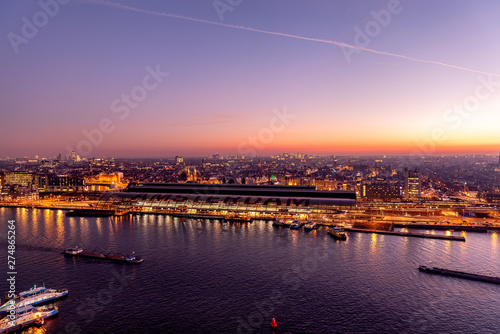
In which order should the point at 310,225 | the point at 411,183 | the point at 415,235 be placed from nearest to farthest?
the point at 415,235 → the point at 310,225 → the point at 411,183

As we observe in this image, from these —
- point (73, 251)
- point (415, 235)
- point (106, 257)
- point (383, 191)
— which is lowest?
point (415, 235)

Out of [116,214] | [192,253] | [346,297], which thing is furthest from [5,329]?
[116,214]

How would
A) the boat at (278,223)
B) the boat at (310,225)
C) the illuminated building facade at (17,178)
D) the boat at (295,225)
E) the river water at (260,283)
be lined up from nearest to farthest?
the river water at (260,283) → the boat at (310,225) → the boat at (295,225) → the boat at (278,223) → the illuminated building facade at (17,178)

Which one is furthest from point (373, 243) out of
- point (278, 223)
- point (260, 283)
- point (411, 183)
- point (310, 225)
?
point (411, 183)

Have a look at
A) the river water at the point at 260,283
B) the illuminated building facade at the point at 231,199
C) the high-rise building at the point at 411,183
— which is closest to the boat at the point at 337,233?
the river water at the point at 260,283

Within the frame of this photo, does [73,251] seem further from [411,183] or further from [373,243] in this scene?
[411,183]

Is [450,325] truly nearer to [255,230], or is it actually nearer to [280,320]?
[280,320]

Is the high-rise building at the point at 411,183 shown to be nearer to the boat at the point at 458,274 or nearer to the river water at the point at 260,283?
the river water at the point at 260,283
